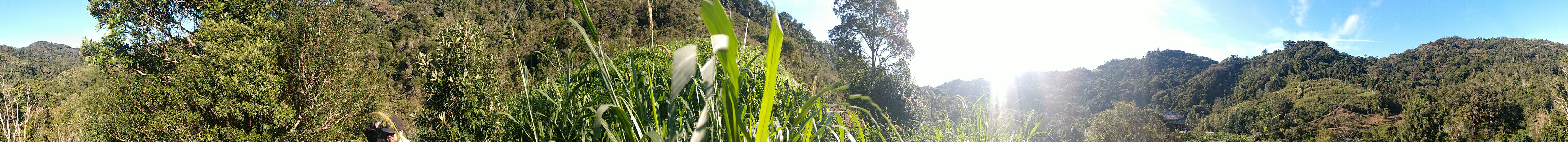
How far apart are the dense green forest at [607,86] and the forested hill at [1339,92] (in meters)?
0.15

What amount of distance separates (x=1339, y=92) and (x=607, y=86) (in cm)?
4534

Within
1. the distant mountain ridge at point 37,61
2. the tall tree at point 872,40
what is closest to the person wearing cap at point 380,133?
the tall tree at point 872,40

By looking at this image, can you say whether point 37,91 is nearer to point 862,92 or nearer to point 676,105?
point 862,92

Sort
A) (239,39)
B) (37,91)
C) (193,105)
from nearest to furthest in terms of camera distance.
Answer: (193,105), (239,39), (37,91)

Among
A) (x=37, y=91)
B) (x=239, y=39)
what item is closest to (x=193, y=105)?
(x=239, y=39)

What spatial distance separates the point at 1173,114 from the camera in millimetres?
32062

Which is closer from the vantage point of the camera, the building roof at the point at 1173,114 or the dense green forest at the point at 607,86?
the dense green forest at the point at 607,86

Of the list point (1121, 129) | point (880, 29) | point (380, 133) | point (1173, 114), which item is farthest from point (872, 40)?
point (1173, 114)

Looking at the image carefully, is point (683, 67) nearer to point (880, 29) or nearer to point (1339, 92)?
point (880, 29)

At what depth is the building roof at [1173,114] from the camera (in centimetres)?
3112

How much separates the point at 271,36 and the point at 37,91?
14.9 m

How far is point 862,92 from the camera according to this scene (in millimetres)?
8977

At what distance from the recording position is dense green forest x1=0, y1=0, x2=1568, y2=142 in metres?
0.95

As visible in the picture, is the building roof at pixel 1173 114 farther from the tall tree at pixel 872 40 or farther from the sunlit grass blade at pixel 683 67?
the sunlit grass blade at pixel 683 67
